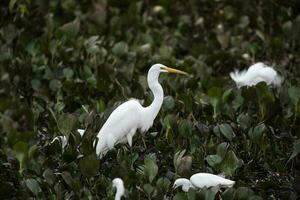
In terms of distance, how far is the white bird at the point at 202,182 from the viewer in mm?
5625

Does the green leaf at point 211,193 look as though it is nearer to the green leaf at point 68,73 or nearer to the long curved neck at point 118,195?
the long curved neck at point 118,195

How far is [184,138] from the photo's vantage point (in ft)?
21.7

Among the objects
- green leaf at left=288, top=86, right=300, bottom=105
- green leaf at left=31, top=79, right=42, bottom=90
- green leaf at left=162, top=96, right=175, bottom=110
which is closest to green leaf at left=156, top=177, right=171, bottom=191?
green leaf at left=162, top=96, right=175, bottom=110

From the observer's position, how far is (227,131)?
6727mm

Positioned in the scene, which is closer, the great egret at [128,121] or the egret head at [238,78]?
the great egret at [128,121]

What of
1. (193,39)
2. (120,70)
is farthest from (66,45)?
(193,39)

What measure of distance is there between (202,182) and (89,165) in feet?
2.56

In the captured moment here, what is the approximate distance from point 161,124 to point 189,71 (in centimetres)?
128

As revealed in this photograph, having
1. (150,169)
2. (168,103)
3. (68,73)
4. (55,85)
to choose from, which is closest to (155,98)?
(168,103)

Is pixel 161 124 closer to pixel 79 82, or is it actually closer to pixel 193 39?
pixel 79 82

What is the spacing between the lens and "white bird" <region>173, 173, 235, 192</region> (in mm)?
5625

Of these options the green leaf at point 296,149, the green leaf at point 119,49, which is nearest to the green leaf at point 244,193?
the green leaf at point 296,149

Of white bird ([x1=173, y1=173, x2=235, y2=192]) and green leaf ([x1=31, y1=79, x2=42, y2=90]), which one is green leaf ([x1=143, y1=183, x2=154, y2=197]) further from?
green leaf ([x1=31, y1=79, x2=42, y2=90])

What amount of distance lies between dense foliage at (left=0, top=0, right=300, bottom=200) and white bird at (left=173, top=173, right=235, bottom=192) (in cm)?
7
